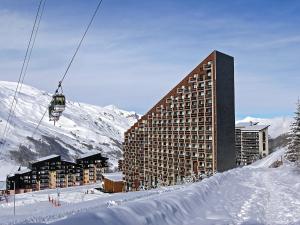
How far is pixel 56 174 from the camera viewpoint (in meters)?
128

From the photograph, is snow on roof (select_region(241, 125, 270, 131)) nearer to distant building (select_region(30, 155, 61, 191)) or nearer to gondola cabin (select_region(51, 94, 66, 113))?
distant building (select_region(30, 155, 61, 191))

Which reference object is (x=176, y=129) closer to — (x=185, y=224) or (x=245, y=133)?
(x=245, y=133)

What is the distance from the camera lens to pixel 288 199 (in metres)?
19.9

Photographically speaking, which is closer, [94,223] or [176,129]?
[94,223]

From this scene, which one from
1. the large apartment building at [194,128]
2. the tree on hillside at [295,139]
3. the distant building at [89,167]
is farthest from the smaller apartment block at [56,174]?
the tree on hillside at [295,139]

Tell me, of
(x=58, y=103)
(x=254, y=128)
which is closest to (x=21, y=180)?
(x=254, y=128)

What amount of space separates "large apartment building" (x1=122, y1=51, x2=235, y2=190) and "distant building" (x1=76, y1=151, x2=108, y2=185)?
53646 millimetres

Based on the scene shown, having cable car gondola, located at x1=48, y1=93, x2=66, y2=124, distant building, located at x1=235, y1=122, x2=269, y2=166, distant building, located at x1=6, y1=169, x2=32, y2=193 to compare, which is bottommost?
distant building, located at x1=6, y1=169, x2=32, y2=193

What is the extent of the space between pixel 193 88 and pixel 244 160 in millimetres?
59236

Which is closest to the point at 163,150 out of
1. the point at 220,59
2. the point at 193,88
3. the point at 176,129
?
the point at 176,129

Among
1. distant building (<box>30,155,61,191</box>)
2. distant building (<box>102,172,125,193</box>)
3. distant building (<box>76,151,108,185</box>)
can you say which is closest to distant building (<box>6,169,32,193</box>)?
distant building (<box>30,155,61,191</box>)

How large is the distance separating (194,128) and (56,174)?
7252 centimetres

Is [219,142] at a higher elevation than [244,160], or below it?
higher

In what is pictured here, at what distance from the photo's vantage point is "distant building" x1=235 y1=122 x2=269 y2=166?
4695 inches
